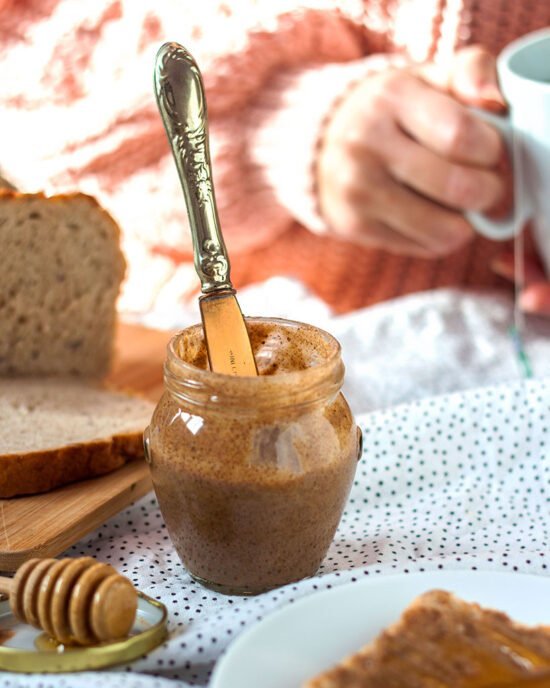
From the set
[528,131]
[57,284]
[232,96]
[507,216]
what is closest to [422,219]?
[507,216]

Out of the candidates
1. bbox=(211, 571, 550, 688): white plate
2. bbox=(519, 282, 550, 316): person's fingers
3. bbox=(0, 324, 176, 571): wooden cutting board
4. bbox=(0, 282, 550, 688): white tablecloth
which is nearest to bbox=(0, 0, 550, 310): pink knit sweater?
bbox=(519, 282, 550, 316): person's fingers

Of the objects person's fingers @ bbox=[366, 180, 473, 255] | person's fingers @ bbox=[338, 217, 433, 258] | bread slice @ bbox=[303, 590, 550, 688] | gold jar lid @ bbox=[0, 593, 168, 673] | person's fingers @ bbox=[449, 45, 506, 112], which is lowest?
person's fingers @ bbox=[338, 217, 433, 258]

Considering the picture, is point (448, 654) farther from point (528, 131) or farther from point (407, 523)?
point (528, 131)

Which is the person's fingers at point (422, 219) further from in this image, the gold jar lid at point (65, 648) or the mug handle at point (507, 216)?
the gold jar lid at point (65, 648)

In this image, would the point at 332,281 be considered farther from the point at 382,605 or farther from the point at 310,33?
the point at 382,605

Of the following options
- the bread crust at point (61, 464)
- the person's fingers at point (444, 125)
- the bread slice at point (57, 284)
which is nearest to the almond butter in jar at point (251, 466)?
the bread crust at point (61, 464)

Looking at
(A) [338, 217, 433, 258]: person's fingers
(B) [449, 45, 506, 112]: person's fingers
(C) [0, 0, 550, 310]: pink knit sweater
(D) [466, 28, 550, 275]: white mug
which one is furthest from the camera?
(C) [0, 0, 550, 310]: pink knit sweater

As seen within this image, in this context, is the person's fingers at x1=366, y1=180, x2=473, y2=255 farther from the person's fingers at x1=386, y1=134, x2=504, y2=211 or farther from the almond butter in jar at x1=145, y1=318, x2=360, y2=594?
the almond butter in jar at x1=145, y1=318, x2=360, y2=594
